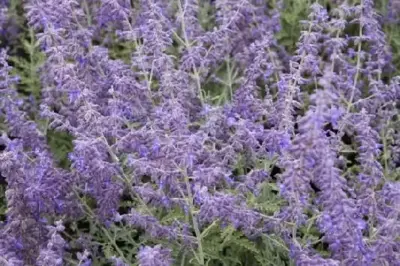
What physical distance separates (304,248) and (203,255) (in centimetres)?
57

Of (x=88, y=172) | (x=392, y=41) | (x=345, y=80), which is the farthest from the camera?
(x=392, y=41)

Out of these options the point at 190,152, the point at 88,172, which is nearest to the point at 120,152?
the point at 88,172

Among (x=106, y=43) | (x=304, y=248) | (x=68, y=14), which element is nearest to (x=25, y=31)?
(x=106, y=43)

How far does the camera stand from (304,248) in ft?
12.2

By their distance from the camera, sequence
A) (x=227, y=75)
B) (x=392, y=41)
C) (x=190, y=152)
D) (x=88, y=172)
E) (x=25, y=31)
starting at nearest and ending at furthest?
(x=190, y=152) → (x=88, y=172) → (x=227, y=75) → (x=392, y=41) → (x=25, y=31)

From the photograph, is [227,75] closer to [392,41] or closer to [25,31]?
[392,41]

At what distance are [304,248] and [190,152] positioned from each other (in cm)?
74

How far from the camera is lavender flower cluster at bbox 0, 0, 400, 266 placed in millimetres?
3482

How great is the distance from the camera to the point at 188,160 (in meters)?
3.66

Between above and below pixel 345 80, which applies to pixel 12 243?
below

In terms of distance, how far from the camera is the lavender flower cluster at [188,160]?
137 inches

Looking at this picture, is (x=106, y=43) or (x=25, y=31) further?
(x=25, y=31)

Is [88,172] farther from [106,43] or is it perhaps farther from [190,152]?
[106,43]

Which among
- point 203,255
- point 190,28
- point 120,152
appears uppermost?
point 190,28
